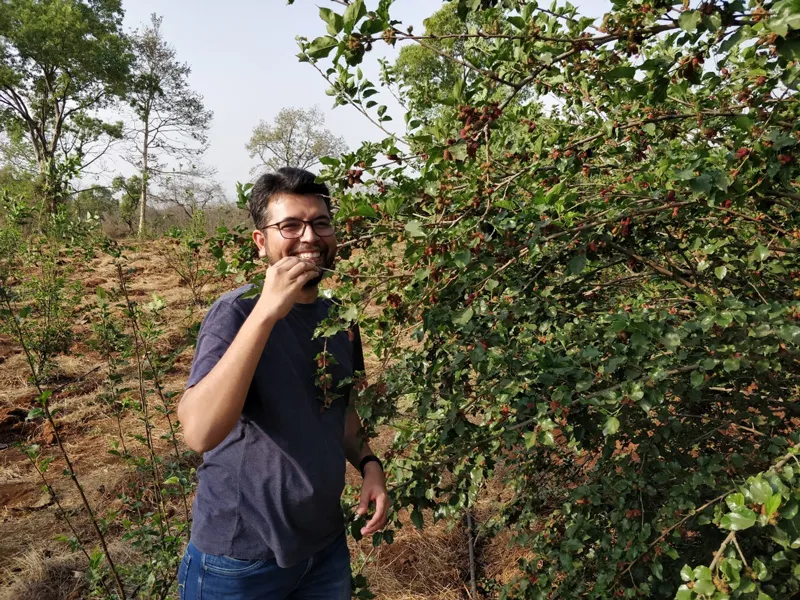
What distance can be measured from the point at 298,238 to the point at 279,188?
0.54 ft

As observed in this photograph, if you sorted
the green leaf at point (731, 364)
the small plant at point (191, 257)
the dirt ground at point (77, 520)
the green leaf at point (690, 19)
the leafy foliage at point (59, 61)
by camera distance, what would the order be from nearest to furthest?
the green leaf at point (690, 19) → the green leaf at point (731, 364) → the small plant at point (191, 257) → the dirt ground at point (77, 520) → the leafy foliage at point (59, 61)

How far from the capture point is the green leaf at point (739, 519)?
0.78m

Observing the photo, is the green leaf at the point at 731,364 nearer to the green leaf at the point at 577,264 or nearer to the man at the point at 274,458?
the green leaf at the point at 577,264

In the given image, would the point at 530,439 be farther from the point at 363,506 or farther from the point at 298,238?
the point at 298,238

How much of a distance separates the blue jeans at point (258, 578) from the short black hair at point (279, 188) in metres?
0.84

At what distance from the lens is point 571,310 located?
5.50 ft

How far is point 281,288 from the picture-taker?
3.54 feet

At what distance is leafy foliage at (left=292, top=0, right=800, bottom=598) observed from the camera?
3.38ft

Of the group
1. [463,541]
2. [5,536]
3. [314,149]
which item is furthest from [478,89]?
[314,149]

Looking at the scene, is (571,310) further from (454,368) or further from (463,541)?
(463,541)

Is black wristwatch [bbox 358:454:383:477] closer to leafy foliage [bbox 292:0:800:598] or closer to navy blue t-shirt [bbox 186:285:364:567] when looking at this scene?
leafy foliage [bbox 292:0:800:598]

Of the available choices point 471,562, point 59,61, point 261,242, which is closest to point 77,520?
point 471,562

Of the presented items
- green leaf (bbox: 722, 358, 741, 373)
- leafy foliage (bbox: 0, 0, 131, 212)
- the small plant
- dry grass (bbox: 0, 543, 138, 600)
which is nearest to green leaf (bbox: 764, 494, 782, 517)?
green leaf (bbox: 722, 358, 741, 373)

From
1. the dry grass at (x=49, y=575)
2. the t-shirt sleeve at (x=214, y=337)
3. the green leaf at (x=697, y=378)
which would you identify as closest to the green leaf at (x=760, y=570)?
the green leaf at (x=697, y=378)
